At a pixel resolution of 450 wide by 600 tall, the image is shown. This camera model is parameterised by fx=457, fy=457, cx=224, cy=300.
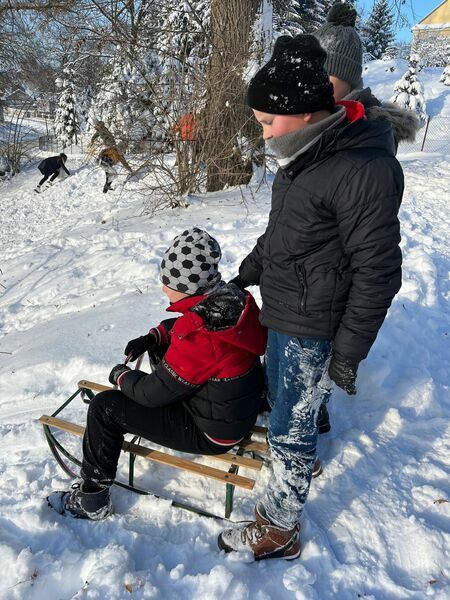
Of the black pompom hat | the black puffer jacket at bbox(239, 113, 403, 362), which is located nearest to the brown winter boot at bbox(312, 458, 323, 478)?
the black puffer jacket at bbox(239, 113, 403, 362)

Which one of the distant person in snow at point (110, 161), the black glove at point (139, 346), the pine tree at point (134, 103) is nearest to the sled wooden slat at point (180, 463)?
the black glove at point (139, 346)

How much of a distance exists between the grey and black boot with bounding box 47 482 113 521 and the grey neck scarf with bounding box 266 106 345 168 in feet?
5.94

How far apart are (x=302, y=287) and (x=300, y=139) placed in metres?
0.57

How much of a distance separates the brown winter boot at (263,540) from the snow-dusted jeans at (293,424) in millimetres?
39

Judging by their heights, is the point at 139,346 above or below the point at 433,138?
above

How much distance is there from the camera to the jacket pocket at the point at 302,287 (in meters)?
1.84

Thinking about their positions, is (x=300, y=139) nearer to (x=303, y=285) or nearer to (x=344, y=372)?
(x=303, y=285)

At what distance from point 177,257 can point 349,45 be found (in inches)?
60.7

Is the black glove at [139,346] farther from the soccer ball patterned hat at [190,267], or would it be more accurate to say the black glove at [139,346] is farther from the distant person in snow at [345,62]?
the distant person in snow at [345,62]

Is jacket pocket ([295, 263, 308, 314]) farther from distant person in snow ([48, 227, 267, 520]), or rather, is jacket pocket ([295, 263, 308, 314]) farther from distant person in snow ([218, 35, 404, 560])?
distant person in snow ([48, 227, 267, 520])

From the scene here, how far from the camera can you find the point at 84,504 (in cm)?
227

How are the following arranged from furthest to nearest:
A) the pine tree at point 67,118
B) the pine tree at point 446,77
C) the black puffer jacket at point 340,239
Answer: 1. the pine tree at point 446,77
2. the pine tree at point 67,118
3. the black puffer jacket at point 340,239

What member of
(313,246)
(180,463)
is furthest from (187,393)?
(313,246)

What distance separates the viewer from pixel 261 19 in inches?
302
